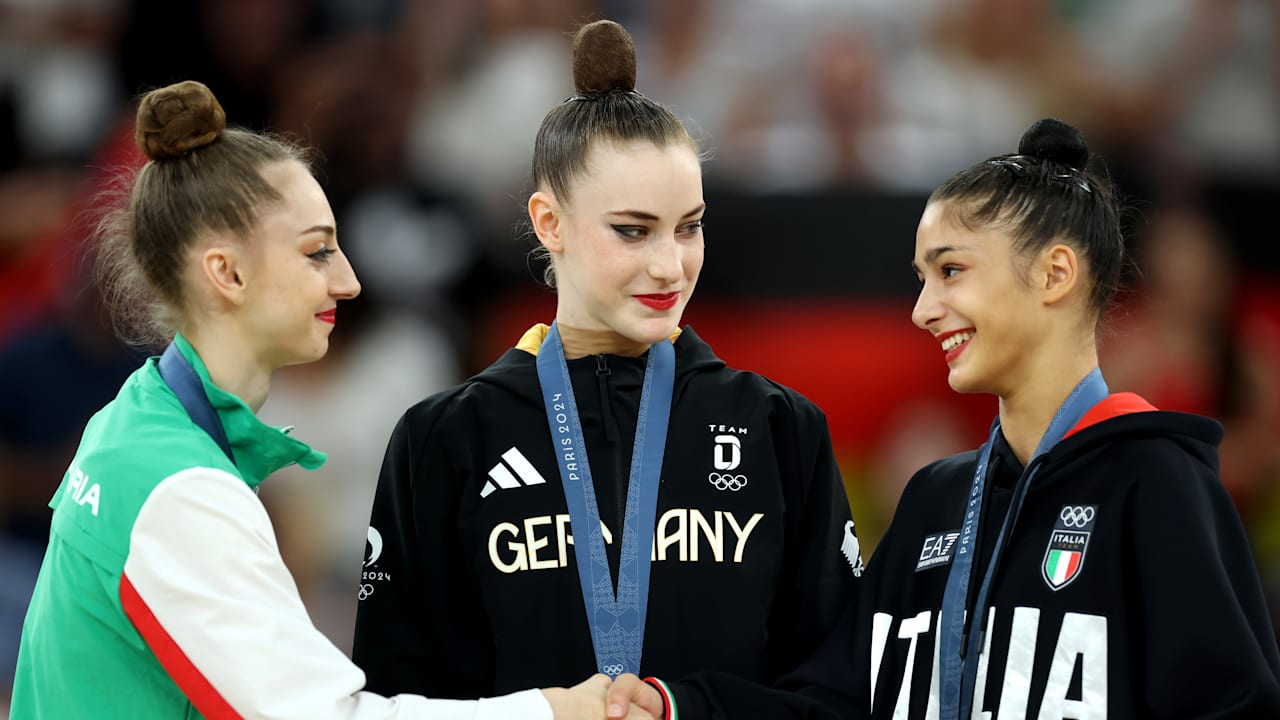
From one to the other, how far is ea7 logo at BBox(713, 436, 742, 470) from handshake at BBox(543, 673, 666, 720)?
51cm

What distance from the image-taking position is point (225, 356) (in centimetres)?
345

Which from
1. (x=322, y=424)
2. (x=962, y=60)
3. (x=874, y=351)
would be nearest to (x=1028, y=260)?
(x=874, y=351)

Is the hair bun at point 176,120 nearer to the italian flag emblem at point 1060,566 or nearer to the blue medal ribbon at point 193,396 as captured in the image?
the blue medal ribbon at point 193,396

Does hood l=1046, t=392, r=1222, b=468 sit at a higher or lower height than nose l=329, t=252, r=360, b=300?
lower

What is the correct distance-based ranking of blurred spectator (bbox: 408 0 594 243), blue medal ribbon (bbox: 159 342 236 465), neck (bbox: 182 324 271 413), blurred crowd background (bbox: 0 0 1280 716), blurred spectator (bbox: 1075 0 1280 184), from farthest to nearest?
blurred spectator (bbox: 1075 0 1280 184) < blurred spectator (bbox: 408 0 594 243) < blurred crowd background (bbox: 0 0 1280 716) < neck (bbox: 182 324 271 413) < blue medal ribbon (bbox: 159 342 236 465)

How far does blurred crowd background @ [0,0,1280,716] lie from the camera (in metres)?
6.93

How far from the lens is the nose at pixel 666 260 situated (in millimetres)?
3602

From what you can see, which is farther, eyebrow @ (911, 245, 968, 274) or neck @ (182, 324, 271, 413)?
eyebrow @ (911, 245, 968, 274)

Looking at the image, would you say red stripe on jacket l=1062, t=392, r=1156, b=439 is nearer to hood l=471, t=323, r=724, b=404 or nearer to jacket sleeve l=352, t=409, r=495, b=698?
hood l=471, t=323, r=724, b=404

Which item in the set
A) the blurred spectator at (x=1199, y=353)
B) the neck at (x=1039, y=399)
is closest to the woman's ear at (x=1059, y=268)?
the neck at (x=1039, y=399)

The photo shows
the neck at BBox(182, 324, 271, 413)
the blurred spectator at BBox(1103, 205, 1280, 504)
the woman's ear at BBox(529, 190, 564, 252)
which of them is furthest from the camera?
the blurred spectator at BBox(1103, 205, 1280, 504)

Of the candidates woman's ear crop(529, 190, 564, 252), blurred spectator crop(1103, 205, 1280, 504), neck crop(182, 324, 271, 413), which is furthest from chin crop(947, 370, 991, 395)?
blurred spectator crop(1103, 205, 1280, 504)

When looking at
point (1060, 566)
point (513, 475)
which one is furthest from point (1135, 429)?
point (513, 475)

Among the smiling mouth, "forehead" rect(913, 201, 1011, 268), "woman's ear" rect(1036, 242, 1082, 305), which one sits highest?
"forehead" rect(913, 201, 1011, 268)
